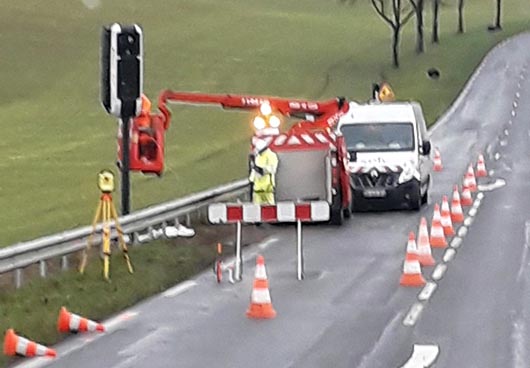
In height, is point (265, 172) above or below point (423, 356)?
above

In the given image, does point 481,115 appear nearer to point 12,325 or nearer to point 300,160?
Answer: point 300,160

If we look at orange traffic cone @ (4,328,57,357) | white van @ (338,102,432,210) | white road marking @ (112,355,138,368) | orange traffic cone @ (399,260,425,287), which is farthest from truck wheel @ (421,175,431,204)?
orange traffic cone @ (4,328,57,357)

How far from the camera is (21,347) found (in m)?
12.7

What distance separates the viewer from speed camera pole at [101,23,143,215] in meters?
19.2

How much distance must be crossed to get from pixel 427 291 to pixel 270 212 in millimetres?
2636

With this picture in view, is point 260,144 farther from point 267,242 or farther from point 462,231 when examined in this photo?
point 462,231

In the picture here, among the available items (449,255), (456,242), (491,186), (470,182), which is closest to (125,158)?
(449,255)

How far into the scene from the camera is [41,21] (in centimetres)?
9438

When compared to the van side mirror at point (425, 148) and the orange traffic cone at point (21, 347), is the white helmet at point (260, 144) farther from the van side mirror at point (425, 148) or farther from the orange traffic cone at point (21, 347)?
the orange traffic cone at point (21, 347)

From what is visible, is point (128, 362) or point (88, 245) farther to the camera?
point (88, 245)

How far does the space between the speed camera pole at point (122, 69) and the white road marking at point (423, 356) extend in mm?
7933

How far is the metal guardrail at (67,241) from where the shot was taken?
15375 millimetres

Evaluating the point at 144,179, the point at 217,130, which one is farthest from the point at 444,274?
the point at 217,130

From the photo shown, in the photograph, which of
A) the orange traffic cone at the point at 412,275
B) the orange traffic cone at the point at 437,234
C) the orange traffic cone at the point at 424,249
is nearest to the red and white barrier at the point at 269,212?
the orange traffic cone at the point at 412,275
